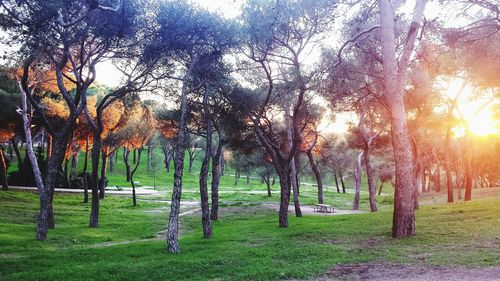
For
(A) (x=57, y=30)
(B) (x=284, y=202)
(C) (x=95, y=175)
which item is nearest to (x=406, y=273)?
(B) (x=284, y=202)

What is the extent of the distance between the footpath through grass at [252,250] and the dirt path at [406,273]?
534mm

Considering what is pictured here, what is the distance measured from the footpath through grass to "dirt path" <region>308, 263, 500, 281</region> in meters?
0.53

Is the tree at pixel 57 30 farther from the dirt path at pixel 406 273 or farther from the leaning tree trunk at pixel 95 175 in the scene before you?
the dirt path at pixel 406 273

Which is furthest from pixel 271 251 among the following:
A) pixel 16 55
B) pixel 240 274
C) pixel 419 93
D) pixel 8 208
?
pixel 8 208

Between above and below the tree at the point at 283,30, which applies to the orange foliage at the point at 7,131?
below

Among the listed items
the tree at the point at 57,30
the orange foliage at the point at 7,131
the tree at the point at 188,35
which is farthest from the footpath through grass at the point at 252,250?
the orange foliage at the point at 7,131

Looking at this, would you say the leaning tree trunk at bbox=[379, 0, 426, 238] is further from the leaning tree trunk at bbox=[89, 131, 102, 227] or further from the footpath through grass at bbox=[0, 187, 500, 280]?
the leaning tree trunk at bbox=[89, 131, 102, 227]

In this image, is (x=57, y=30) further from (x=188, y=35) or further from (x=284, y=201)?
(x=284, y=201)

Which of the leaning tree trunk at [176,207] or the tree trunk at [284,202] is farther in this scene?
the tree trunk at [284,202]

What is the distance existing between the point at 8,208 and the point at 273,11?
23.3 m

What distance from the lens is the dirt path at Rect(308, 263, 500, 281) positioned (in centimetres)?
966

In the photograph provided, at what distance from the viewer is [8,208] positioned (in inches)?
1088

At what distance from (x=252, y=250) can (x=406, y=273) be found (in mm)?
6364

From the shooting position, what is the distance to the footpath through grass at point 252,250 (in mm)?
11766
